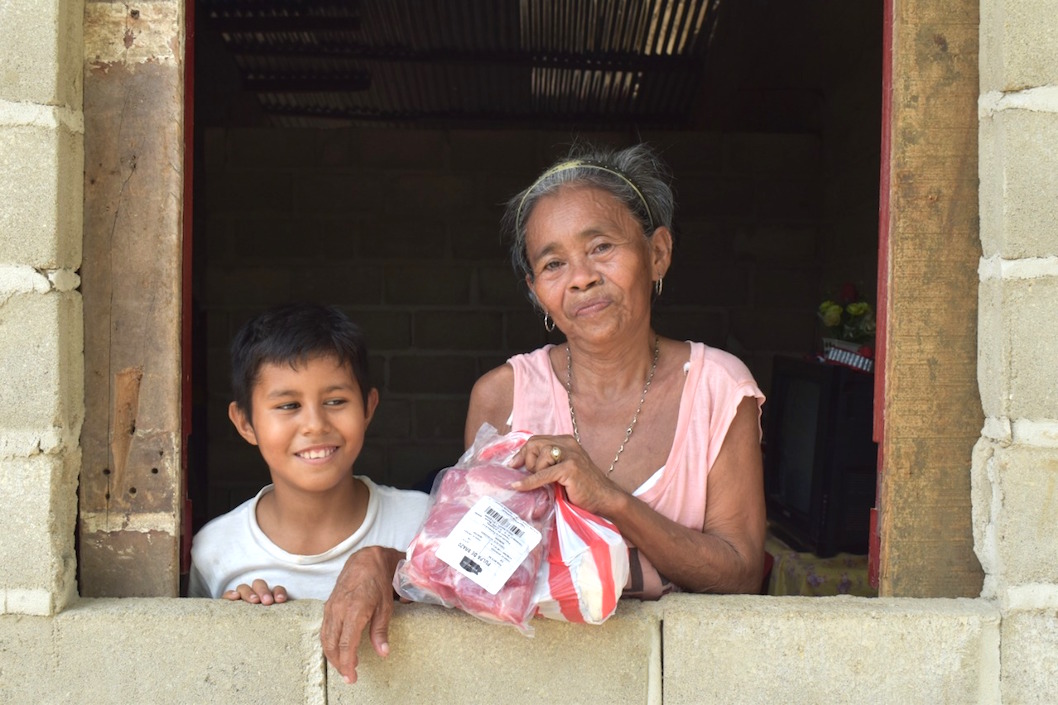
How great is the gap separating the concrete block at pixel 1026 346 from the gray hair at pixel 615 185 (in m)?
0.89

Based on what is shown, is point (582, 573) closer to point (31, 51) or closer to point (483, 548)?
point (483, 548)

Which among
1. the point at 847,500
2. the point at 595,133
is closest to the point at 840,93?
the point at 595,133

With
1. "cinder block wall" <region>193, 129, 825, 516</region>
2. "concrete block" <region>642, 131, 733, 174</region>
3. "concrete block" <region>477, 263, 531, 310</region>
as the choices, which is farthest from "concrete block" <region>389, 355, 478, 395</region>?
"concrete block" <region>642, 131, 733, 174</region>

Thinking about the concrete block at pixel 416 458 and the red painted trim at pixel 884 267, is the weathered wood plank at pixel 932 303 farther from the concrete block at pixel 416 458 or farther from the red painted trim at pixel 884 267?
the concrete block at pixel 416 458

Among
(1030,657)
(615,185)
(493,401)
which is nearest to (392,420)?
(493,401)

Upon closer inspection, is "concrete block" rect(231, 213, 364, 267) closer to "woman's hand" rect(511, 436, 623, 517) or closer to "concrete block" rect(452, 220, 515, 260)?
"concrete block" rect(452, 220, 515, 260)

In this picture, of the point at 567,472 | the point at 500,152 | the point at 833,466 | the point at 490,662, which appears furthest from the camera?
the point at 500,152

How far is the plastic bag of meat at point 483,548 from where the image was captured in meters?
1.66

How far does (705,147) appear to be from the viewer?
589 cm

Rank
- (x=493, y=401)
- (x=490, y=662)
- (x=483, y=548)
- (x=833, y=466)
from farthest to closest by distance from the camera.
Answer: (x=833, y=466) < (x=493, y=401) < (x=490, y=662) < (x=483, y=548)

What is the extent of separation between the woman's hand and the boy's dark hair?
626 mm

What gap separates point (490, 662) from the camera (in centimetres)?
188

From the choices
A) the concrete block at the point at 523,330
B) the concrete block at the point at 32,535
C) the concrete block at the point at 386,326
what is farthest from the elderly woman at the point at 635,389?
the concrete block at the point at 386,326

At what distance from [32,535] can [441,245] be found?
13.8 ft
